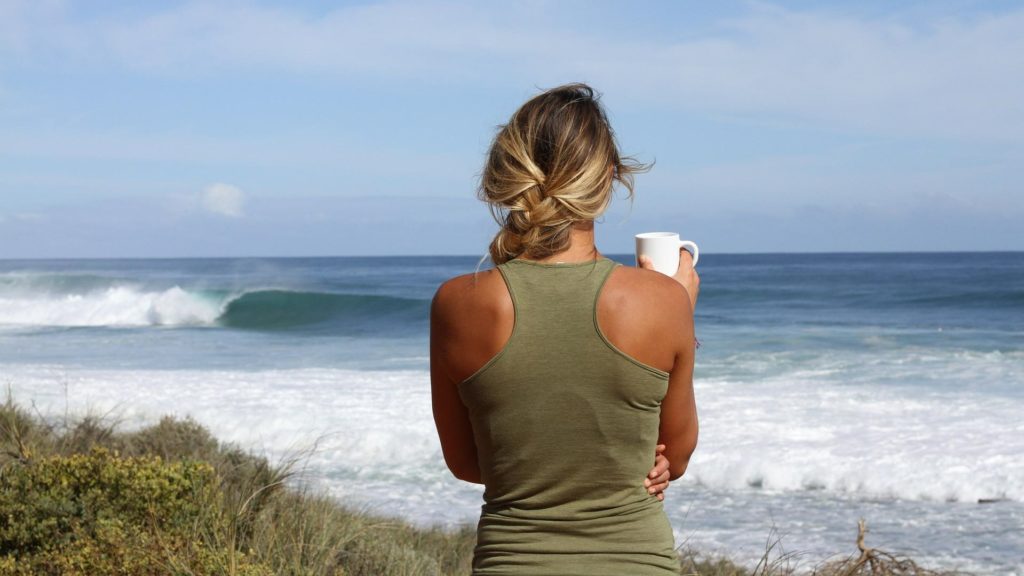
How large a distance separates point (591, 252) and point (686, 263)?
1.68 ft

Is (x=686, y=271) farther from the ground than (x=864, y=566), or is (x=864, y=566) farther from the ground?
(x=686, y=271)

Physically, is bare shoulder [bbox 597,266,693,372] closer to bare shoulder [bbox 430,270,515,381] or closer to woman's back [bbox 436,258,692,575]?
woman's back [bbox 436,258,692,575]

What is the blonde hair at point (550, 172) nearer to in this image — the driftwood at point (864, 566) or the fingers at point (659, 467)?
the fingers at point (659, 467)

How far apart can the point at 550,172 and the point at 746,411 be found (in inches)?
408

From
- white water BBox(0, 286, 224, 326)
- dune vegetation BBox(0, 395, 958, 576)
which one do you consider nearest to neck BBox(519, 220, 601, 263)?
dune vegetation BBox(0, 395, 958, 576)

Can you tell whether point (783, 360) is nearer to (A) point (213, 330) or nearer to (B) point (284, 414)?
(B) point (284, 414)

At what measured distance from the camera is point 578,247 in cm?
180

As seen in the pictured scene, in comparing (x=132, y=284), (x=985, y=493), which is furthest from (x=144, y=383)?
(x=132, y=284)

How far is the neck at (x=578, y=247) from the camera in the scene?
1787 mm

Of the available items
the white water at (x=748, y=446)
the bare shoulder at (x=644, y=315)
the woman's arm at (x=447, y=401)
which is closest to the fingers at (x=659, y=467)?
the bare shoulder at (x=644, y=315)

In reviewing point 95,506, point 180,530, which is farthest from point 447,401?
point 95,506

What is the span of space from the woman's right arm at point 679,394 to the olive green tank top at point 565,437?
46 millimetres

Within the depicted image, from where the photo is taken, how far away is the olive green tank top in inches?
67.6

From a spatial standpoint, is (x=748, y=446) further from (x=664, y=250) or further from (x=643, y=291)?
(x=643, y=291)
